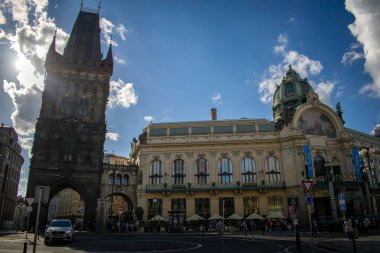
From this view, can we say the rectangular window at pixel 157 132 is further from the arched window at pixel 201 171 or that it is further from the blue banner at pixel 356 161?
the blue banner at pixel 356 161

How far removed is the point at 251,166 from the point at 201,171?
863 centimetres

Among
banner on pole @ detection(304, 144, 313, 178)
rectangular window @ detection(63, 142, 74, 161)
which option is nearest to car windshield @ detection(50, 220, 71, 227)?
rectangular window @ detection(63, 142, 74, 161)

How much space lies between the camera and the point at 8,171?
209 ft

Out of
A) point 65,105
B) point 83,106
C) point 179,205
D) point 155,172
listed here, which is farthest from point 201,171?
point 65,105

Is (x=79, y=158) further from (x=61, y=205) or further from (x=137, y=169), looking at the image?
(x=61, y=205)

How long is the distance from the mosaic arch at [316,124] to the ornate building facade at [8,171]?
178ft

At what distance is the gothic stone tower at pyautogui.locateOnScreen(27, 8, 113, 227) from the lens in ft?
168

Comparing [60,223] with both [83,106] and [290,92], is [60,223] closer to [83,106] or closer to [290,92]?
[83,106]

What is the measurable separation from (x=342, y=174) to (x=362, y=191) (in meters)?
4.76

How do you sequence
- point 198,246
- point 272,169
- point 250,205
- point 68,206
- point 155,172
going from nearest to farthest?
point 198,246, point 250,205, point 272,169, point 155,172, point 68,206

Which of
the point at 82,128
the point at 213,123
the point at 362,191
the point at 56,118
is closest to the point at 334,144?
the point at 362,191

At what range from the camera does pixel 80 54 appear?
60.5 metres

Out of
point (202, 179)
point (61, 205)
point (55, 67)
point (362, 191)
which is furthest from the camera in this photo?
point (61, 205)

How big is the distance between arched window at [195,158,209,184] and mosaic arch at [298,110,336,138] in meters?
18.0
